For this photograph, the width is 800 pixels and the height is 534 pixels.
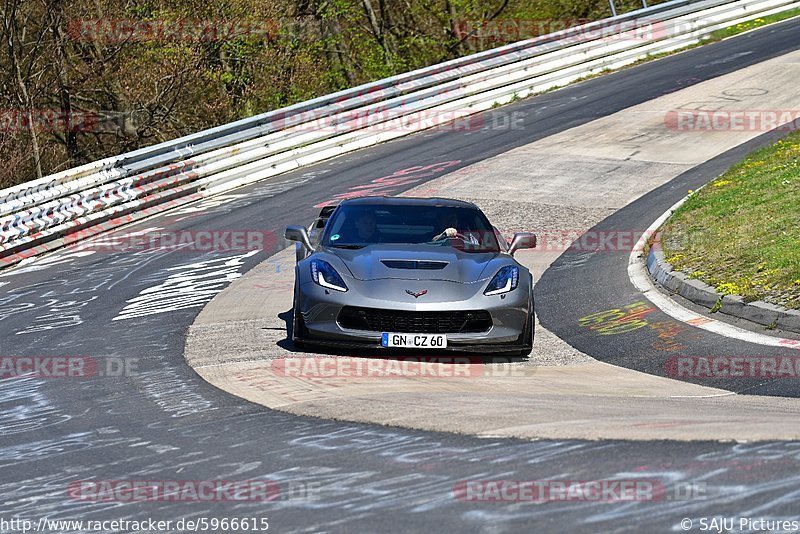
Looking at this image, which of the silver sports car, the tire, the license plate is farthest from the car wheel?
the tire

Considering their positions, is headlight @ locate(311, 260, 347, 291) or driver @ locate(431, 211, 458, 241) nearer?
headlight @ locate(311, 260, 347, 291)

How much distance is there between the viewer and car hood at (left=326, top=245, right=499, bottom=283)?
955cm

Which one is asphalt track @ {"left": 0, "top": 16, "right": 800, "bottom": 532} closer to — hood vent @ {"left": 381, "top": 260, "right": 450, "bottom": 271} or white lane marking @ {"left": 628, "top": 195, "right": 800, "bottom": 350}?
white lane marking @ {"left": 628, "top": 195, "right": 800, "bottom": 350}

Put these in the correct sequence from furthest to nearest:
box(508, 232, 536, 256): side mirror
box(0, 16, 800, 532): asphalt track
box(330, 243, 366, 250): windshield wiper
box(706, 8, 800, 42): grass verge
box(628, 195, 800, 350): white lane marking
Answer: box(706, 8, 800, 42): grass verge
box(508, 232, 536, 256): side mirror
box(330, 243, 366, 250): windshield wiper
box(628, 195, 800, 350): white lane marking
box(0, 16, 800, 532): asphalt track

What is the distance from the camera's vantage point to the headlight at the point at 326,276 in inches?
375

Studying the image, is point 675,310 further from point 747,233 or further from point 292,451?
point 292,451

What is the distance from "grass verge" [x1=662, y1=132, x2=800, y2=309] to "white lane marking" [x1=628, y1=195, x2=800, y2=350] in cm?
36

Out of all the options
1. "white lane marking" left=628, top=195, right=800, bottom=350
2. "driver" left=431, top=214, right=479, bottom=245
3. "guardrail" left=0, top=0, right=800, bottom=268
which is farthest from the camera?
"guardrail" left=0, top=0, right=800, bottom=268

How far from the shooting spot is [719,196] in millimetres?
15273

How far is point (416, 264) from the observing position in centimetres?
973

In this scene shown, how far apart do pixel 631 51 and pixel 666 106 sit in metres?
6.00

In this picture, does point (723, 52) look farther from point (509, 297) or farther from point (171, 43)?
point (509, 297)

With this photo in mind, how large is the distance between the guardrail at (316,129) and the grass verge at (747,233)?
28.9 feet

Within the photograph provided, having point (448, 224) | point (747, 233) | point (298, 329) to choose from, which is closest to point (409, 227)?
point (448, 224)
